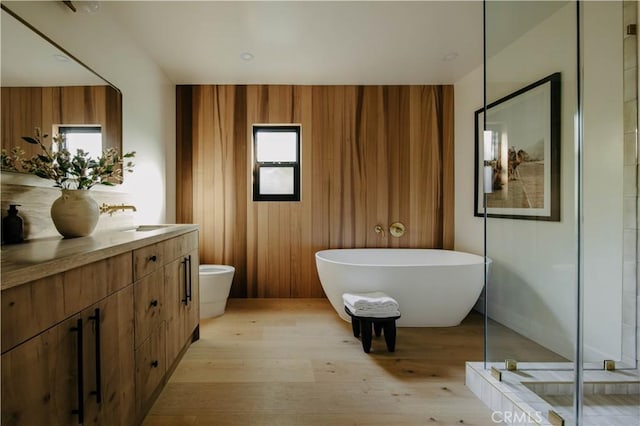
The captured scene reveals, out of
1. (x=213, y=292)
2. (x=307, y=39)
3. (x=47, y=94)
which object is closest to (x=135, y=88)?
(x=47, y=94)

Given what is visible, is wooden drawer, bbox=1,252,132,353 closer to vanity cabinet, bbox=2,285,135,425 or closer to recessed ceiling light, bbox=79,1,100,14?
vanity cabinet, bbox=2,285,135,425

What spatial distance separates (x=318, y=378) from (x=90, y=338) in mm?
1250

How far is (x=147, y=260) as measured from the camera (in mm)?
1406

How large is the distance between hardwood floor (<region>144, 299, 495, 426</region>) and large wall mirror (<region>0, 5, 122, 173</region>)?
1.50 meters

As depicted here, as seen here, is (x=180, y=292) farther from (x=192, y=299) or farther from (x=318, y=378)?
(x=318, y=378)

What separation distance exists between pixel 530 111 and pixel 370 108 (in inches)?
74.8

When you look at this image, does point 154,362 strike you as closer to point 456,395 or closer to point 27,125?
point 27,125

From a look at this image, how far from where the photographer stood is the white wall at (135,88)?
66.5 inches

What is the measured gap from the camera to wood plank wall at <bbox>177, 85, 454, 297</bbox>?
3.28 metres

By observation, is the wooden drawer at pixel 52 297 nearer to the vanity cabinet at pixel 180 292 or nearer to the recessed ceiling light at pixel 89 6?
the vanity cabinet at pixel 180 292

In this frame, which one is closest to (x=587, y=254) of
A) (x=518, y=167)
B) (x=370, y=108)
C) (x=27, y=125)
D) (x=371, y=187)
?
(x=518, y=167)

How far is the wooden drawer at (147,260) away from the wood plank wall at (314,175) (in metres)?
1.71

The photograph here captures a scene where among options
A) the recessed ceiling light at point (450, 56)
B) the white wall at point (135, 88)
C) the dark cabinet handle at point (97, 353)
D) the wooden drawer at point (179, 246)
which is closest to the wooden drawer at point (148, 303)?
the wooden drawer at point (179, 246)

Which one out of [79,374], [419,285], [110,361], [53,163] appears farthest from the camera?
[419,285]
